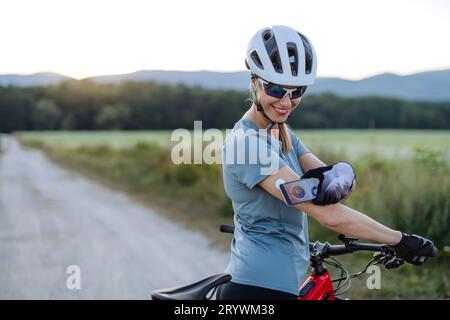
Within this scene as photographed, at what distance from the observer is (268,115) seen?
7.40ft

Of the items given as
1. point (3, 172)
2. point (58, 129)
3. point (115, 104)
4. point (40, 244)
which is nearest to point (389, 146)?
point (40, 244)

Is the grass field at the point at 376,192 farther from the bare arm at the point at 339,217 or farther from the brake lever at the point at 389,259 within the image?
the bare arm at the point at 339,217

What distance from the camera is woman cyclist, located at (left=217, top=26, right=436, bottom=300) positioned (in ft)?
6.88

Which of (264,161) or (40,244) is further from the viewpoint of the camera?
(40,244)

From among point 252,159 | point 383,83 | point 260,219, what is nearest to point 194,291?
point 260,219

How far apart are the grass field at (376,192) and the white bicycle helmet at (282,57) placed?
3.76 meters

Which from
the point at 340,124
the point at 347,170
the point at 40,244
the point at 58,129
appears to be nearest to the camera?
the point at 347,170

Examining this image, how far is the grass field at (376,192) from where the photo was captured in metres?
5.93

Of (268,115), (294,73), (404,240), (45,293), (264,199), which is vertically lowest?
(45,293)

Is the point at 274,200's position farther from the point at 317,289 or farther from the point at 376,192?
the point at 376,192

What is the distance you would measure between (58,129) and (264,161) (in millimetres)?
42999

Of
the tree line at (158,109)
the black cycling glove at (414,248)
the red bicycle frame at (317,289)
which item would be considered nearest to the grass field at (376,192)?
the red bicycle frame at (317,289)

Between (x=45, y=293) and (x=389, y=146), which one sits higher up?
(x=389, y=146)

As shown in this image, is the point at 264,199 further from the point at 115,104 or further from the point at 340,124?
the point at 115,104
